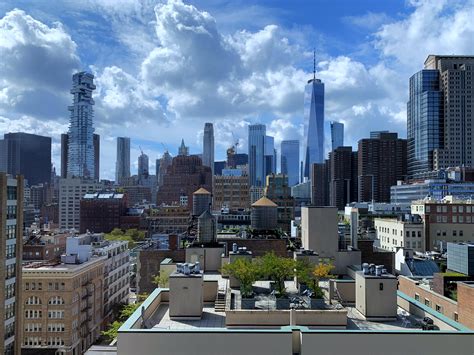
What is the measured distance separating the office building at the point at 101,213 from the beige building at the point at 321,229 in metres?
158

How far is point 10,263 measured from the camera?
185 ft

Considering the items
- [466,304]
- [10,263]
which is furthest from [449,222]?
[10,263]

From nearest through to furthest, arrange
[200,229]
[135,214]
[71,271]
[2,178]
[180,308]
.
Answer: [180,308] < [200,229] < [2,178] < [71,271] < [135,214]

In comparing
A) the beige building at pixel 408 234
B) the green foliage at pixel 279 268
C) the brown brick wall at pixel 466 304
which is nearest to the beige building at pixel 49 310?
the green foliage at pixel 279 268

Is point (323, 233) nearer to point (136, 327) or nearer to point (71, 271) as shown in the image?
point (136, 327)

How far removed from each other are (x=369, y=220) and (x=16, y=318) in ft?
352

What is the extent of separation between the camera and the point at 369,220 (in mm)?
139125

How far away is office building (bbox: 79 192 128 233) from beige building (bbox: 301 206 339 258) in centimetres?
15814

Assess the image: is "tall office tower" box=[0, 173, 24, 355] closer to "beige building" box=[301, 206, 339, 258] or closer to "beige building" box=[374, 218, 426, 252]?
"beige building" box=[301, 206, 339, 258]

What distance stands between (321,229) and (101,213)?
16267 centimetres

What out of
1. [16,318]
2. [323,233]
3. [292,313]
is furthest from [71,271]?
[292,313]

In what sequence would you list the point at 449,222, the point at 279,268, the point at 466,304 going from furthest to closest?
the point at 449,222 → the point at 466,304 → the point at 279,268

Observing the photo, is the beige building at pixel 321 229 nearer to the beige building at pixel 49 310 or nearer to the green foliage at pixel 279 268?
the green foliage at pixel 279 268

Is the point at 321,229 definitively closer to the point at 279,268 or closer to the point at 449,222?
the point at 279,268
